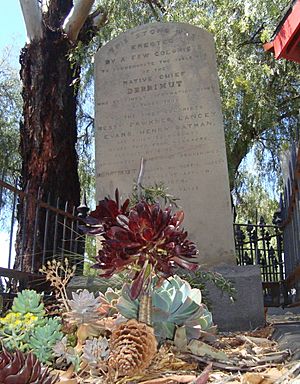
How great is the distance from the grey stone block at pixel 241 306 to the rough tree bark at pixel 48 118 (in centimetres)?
446

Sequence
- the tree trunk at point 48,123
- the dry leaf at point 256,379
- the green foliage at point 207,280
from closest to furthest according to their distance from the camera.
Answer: the dry leaf at point 256,379
the green foliage at point 207,280
the tree trunk at point 48,123

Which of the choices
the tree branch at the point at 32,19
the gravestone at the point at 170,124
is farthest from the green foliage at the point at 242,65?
the gravestone at the point at 170,124

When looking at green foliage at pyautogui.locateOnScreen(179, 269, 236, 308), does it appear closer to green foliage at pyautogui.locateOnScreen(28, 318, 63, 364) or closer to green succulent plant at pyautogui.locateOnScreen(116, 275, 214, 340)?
green succulent plant at pyautogui.locateOnScreen(116, 275, 214, 340)

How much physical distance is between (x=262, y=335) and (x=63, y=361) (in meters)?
1.57

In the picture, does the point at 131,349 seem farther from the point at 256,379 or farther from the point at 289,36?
the point at 289,36

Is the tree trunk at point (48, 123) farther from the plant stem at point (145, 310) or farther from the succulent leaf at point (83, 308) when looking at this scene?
the plant stem at point (145, 310)

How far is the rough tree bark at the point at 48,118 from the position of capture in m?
8.16

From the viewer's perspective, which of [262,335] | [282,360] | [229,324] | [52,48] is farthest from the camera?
[52,48]

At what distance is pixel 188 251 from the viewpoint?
5.80 feet

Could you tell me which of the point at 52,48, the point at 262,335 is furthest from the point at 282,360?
the point at 52,48

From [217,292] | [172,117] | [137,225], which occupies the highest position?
[172,117]

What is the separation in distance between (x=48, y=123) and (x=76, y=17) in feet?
7.29

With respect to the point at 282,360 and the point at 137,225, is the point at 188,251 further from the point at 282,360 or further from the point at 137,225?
the point at 282,360

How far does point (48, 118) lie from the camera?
841 cm
